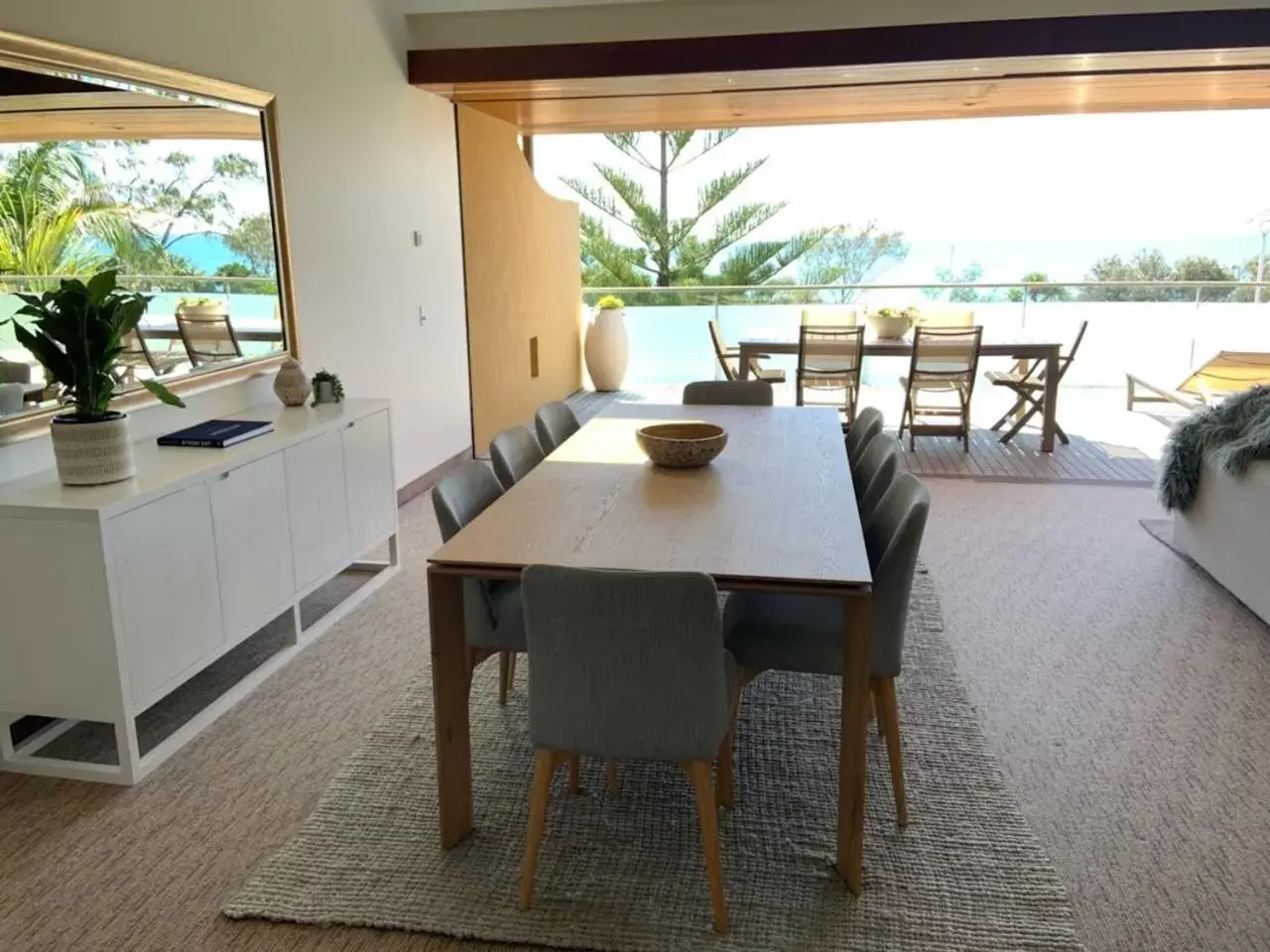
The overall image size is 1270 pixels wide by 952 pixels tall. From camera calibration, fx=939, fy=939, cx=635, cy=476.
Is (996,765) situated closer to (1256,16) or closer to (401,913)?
(401,913)

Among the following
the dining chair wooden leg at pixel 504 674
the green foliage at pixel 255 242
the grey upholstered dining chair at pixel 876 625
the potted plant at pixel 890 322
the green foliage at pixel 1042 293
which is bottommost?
the dining chair wooden leg at pixel 504 674

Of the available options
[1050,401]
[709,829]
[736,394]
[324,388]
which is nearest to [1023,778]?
[709,829]

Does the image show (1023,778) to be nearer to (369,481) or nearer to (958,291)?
(369,481)

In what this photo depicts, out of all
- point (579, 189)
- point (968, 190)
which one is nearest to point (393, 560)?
point (579, 189)

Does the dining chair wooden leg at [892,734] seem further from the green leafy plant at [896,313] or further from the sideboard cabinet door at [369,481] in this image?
the green leafy plant at [896,313]

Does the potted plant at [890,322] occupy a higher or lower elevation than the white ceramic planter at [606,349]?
higher

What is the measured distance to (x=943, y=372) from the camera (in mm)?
6289

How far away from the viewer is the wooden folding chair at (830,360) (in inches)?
251

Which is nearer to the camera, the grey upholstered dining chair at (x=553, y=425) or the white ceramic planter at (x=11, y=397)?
the white ceramic planter at (x=11, y=397)

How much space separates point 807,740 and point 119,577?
1.97 metres

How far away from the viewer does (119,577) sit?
98.4 inches

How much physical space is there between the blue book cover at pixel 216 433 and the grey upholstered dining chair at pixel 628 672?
1.75 m

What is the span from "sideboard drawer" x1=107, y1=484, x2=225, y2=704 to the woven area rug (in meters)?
0.62

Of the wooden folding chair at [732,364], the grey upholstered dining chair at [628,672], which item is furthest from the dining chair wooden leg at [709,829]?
the wooden folding chair at [732,364]
